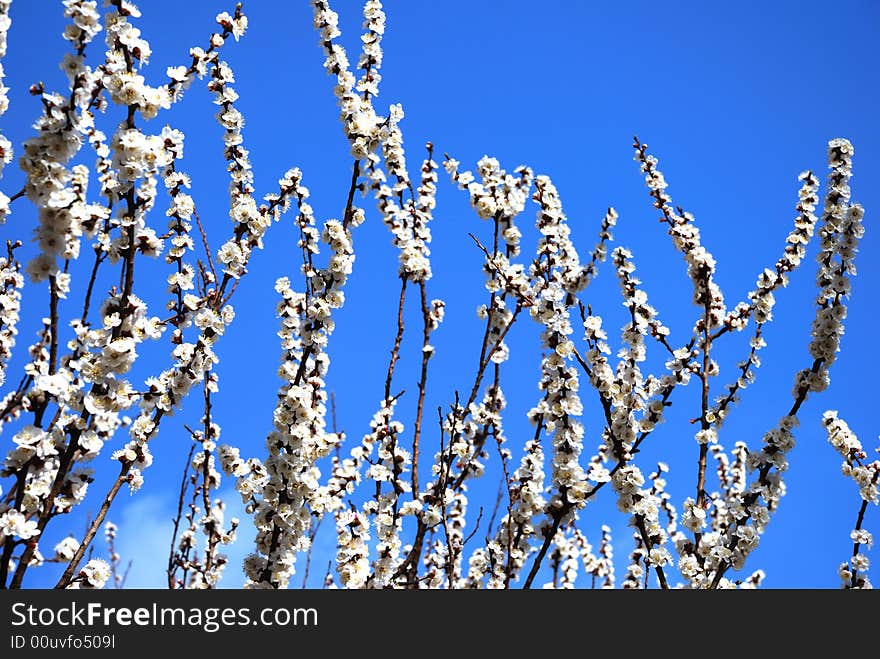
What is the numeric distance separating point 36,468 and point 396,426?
259cm

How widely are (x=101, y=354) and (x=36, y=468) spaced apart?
60 cm

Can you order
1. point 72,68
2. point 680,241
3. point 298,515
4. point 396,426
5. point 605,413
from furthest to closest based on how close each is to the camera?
point 680,241 → point 396,426 → point 605,413 → point 298,515 → point 72,68

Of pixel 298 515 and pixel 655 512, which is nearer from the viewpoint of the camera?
pixel 298 515

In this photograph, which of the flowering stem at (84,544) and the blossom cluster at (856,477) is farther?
the blossom cluster at (856,477)

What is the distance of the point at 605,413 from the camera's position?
5.17m

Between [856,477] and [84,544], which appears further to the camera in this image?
[856,477]

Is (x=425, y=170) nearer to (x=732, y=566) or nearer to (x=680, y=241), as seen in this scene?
(x=680, y=241)

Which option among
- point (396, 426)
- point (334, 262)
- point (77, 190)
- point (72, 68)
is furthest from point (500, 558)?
point (72, 68)

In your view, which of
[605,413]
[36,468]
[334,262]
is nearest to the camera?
[36,468]

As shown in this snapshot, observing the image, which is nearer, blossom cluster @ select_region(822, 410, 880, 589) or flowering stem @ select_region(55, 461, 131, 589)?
flowering stem @ select_region(55, 461, 131, 589)

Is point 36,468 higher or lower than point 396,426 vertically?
lower
